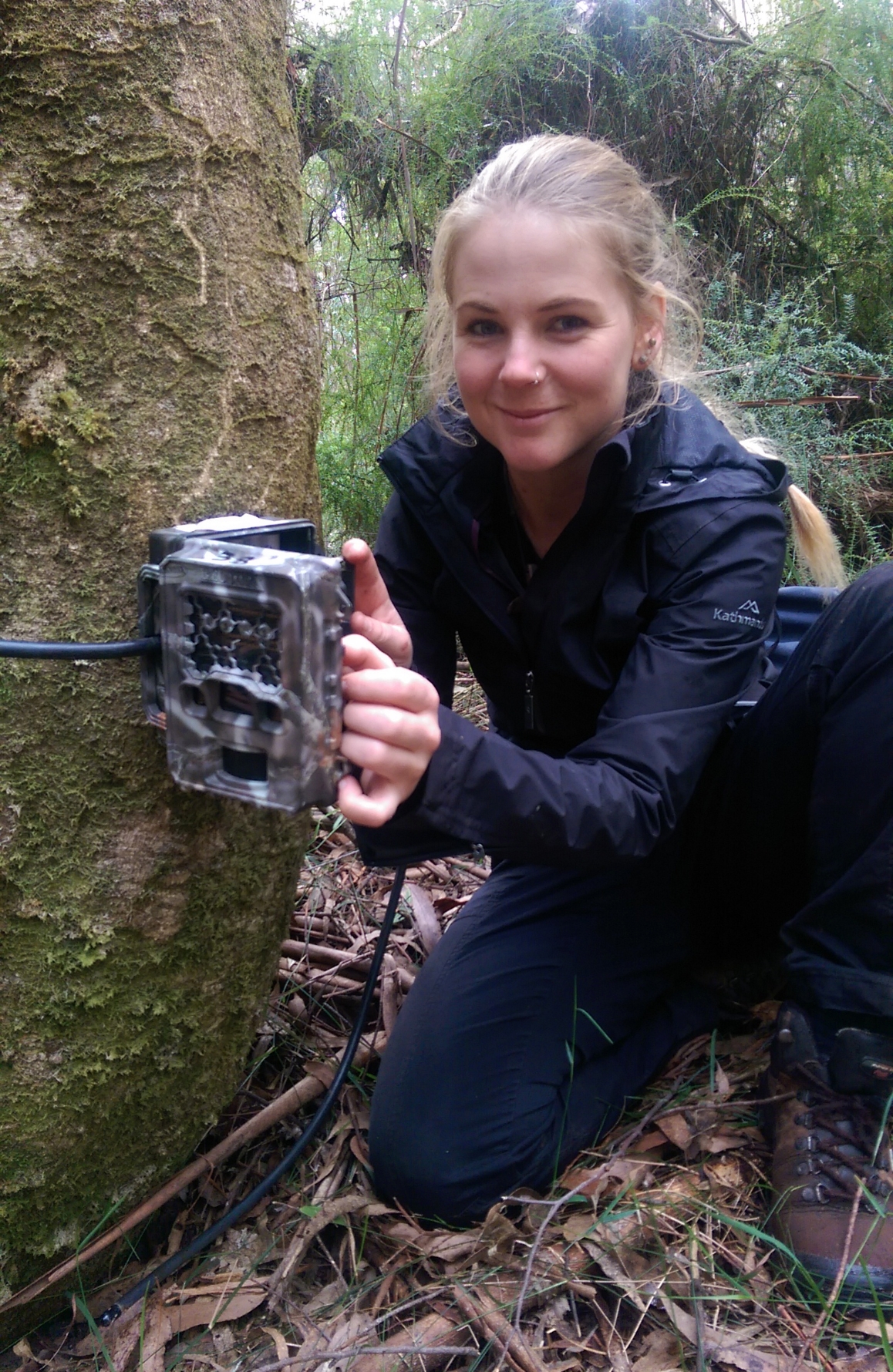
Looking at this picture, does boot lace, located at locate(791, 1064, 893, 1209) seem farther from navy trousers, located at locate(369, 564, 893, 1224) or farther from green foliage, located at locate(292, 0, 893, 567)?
green foliage, located at locate(292, 0, 893, 567)

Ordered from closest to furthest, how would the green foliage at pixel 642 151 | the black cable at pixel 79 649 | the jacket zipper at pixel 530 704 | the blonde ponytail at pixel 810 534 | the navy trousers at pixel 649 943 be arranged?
the black cable at pixel 79 649 < the navy trousers at pixel 649 943 < the jacket zipper at pixel 530 704 < the blonde ponytail at pixel 810 534 < the green foliage at pixel 642 151

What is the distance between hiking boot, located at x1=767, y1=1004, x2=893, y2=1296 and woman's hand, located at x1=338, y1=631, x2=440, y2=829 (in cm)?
92

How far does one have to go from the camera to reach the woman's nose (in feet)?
5.07

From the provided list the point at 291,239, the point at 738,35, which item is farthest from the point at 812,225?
the point at 291,239

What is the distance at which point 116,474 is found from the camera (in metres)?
1.26

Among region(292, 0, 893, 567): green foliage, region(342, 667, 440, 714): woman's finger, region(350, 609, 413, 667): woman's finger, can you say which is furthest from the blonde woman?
region(292, 0, 893, 567): green foliage

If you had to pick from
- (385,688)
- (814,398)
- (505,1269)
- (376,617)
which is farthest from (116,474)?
(814,398)

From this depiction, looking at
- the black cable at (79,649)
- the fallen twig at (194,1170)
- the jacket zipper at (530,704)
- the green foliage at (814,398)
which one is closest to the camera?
the black cable at (79,649)

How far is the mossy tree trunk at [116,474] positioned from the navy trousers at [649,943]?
0.50m

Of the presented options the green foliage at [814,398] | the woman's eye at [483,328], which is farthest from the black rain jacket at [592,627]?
the green foliage at [814,398]

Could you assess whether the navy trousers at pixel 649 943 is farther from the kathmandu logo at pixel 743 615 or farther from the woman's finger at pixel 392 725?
the woman's finger at pixel 392 725

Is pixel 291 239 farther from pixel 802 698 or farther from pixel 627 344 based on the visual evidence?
pixel 802 698

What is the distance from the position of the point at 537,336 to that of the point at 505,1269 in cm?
148

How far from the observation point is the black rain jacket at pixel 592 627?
1.29 m
